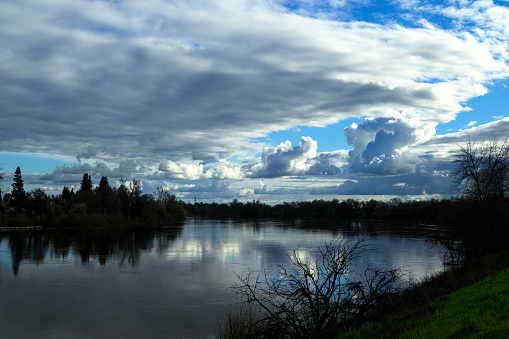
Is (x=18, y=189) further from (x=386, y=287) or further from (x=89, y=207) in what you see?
(x=386, y=287)

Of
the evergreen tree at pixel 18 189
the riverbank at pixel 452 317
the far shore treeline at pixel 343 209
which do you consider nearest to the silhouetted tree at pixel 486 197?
the far shore treeline at pixel 343 209

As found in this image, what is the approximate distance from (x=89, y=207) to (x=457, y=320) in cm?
10190

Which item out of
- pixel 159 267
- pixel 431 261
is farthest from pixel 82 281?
pixel 431 261

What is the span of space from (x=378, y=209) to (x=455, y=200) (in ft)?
423

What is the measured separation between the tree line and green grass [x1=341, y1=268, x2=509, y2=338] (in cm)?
8204

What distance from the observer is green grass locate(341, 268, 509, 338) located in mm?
8922

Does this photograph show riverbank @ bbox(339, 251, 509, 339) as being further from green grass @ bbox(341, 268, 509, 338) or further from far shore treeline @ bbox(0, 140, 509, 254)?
far shore treeline @ bbox(0, 140, 509, 254)

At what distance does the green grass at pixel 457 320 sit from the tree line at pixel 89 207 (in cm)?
8204

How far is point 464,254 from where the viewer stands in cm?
3897

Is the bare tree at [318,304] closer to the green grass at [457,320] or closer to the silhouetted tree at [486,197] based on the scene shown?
the green grass at [457,320]

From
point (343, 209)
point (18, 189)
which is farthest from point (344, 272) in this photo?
point (343, 209)

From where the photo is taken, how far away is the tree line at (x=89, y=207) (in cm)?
8338

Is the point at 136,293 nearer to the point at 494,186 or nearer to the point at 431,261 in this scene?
the point at 431,261

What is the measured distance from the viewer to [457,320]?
401 inches
